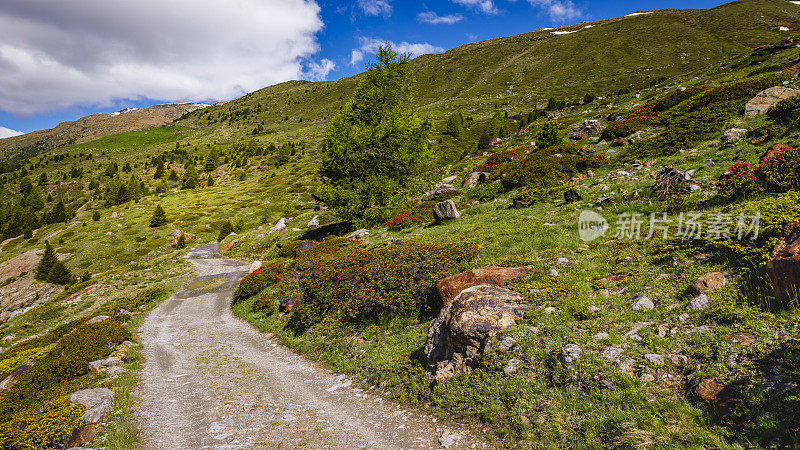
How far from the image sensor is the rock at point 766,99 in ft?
55.8

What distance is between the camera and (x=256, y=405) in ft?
30.1

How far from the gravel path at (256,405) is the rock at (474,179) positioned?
22439mm

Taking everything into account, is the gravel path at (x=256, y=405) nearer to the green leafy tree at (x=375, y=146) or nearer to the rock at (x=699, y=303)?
the rock at (x=699, y=303)

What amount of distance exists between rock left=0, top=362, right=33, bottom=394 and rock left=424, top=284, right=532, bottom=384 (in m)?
16.8

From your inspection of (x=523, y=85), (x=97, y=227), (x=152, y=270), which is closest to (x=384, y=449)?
(x=152, y=270)

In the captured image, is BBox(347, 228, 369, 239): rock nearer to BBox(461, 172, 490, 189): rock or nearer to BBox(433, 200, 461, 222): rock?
BBox(433, 200, 461, 222): rock

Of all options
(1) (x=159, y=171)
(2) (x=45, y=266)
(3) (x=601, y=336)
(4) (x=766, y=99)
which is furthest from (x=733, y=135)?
(1) (x=159, y=171)

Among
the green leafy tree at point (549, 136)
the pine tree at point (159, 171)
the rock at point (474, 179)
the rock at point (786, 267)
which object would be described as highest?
the pine tree at point (159, 171)

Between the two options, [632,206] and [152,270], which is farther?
[152,270]

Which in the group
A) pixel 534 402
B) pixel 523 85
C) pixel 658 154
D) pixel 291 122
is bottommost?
pixel 534 402

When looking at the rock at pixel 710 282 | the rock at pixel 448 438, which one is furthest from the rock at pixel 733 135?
the rock at pixel 448 438

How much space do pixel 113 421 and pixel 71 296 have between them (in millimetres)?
31196

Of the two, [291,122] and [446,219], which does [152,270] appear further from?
[291,122]

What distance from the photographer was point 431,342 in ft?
29.8
